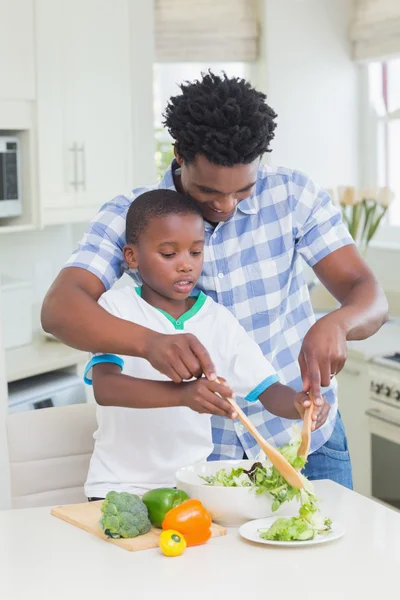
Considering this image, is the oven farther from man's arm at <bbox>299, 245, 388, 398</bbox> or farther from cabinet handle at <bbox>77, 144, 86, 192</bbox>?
man's arm at <bbox>299, 245, 388, 398</bbox>

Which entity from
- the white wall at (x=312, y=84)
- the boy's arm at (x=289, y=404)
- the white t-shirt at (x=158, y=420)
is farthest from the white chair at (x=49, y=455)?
the white wall at (x=312, y=84)

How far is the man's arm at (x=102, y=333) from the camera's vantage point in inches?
58.9

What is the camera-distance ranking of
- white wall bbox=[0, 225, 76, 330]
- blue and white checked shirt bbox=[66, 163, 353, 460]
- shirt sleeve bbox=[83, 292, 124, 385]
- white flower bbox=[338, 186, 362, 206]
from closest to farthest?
shirt sleeve bbox=[83, 292, 124, 385] < blue and white checked shirt bbox=[66, 163, 353, 460] < white wall bbox=[0, 225, 76, 330] < white flower bbox=[338, 186, 362, 206]

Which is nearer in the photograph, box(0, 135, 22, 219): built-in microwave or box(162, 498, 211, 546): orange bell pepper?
box(162, 498, 211, 546): orange bell pepper

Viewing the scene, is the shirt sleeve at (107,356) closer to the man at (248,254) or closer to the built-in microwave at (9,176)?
the man at (248,254)

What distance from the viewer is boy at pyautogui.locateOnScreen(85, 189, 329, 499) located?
1.73 metres

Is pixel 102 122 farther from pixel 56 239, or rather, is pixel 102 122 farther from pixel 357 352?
pixel 357 352

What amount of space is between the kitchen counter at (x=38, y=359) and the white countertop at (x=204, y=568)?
1831 millimetres

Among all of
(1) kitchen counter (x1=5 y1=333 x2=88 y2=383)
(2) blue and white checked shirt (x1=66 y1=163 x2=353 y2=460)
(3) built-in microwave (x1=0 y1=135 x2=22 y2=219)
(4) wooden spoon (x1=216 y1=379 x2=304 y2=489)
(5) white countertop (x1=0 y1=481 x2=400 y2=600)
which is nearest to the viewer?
(5) white countertop (x1=0 y1=481 x2=400 y2=600)

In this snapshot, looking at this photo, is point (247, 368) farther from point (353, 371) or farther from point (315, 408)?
point (353, 371)

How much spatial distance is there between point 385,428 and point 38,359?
1.32m

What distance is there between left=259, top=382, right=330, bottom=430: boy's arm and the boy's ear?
0.36 meters

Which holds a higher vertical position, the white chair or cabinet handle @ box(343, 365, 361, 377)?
the white chair

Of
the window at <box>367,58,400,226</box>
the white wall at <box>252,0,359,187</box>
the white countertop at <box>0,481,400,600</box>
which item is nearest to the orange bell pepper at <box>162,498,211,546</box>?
the white countertop at <box>0,481,400,600</box>
